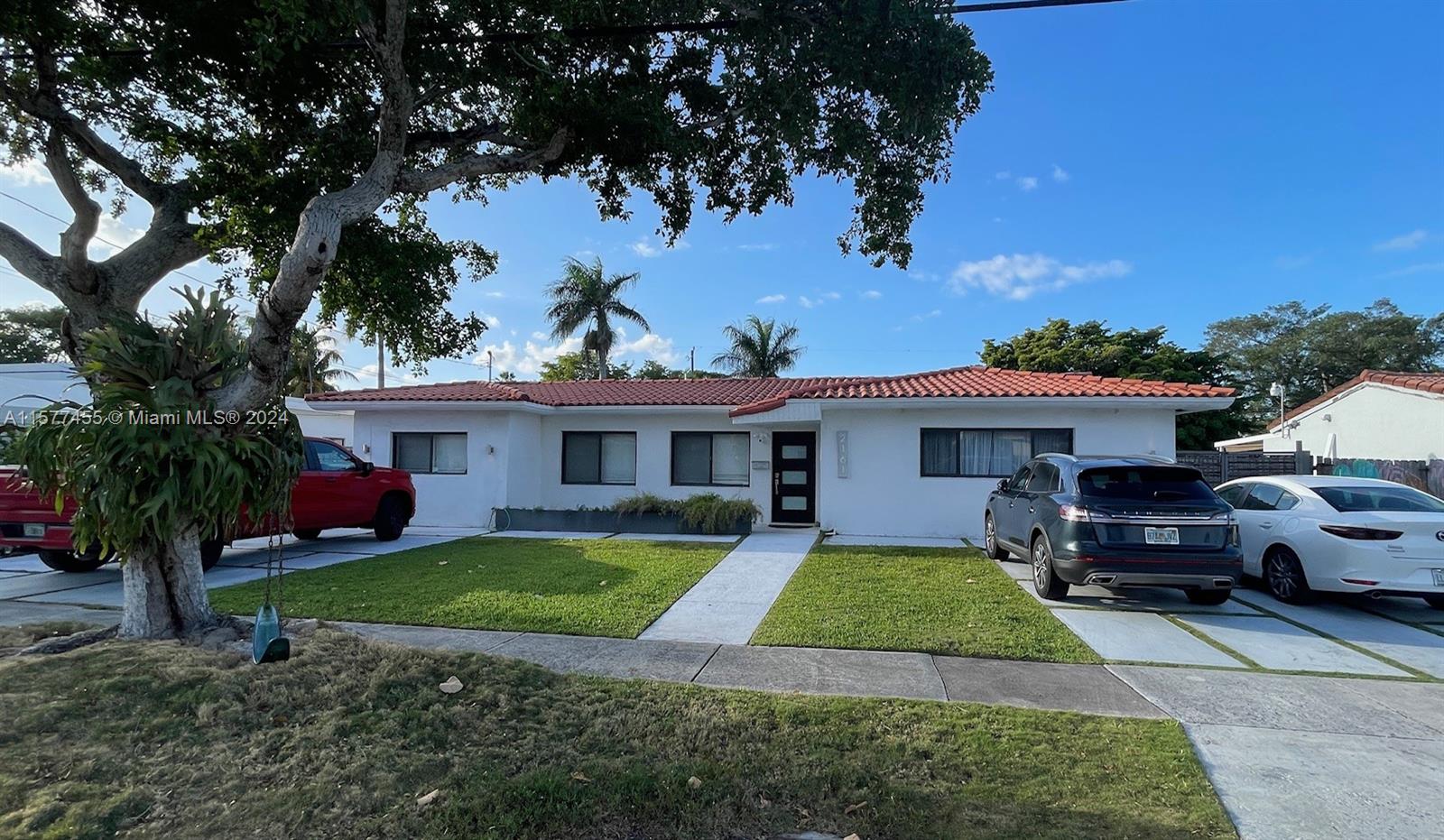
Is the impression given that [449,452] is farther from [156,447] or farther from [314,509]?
[156,447]

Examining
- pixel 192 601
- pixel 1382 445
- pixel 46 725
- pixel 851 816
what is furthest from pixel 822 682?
pixel 1382 445

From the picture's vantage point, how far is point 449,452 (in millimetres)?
14734

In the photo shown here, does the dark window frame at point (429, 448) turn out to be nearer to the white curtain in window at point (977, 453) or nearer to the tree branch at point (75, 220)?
the tree branch at point (75, 220)

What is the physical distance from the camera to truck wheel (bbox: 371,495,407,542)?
1166 centimetres

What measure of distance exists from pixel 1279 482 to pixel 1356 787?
6047 mm

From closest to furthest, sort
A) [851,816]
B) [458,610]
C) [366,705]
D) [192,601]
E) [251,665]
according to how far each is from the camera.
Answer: [851,816]
[366,705]
[251,665]
[192,601]
[458,610]

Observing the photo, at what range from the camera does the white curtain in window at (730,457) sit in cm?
1467

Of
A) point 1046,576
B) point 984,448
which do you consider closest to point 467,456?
point 984,448

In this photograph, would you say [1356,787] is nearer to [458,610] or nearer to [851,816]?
[851,816]

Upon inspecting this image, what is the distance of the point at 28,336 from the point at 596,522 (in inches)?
1414

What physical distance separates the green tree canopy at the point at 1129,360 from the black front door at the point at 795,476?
18.2 metres

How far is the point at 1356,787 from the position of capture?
336 cm

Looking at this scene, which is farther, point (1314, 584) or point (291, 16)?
point (1314, 584)

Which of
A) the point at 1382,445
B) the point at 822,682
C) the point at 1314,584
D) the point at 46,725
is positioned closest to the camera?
the point at 46,725
